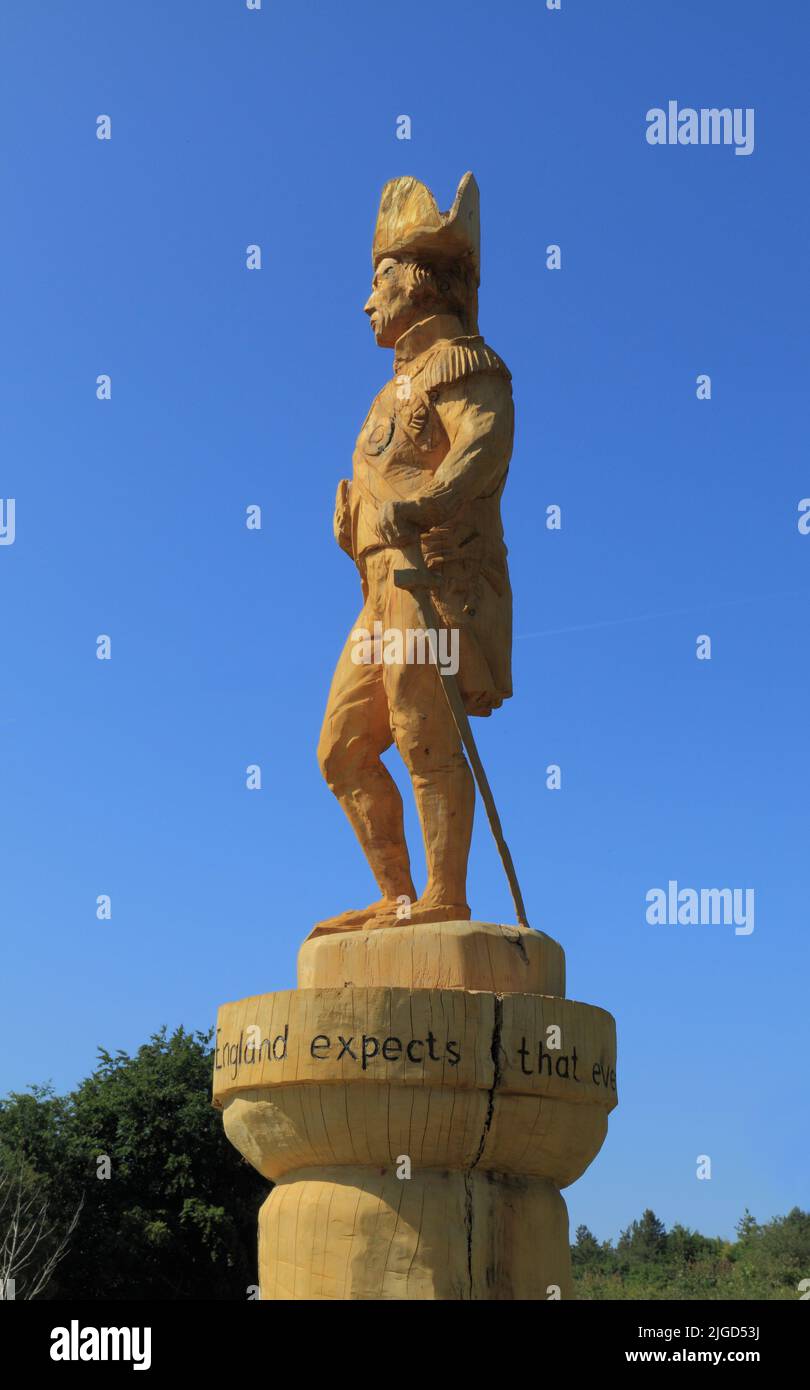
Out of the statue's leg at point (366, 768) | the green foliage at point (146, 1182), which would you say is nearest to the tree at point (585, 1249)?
the green foliage at point (146, 1182)

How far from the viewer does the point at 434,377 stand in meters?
7.96

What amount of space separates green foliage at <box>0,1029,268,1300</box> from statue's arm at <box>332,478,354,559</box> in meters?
21.3

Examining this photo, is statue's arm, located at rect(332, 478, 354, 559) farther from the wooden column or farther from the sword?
the wooden column

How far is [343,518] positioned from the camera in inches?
328

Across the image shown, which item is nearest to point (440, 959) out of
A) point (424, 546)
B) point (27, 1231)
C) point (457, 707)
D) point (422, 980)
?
point (422, 980)

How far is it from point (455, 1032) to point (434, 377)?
132 inches

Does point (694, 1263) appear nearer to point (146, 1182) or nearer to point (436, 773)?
point (146, 1182)

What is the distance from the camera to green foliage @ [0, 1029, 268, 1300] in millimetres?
27641

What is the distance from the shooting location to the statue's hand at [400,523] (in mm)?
7484

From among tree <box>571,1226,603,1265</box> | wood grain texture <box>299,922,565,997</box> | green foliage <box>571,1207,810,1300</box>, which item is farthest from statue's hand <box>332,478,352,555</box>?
tree <box>571,1226,603,1265</box>

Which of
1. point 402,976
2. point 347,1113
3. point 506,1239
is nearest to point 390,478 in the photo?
point 402,976

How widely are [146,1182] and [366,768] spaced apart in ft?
74.5
